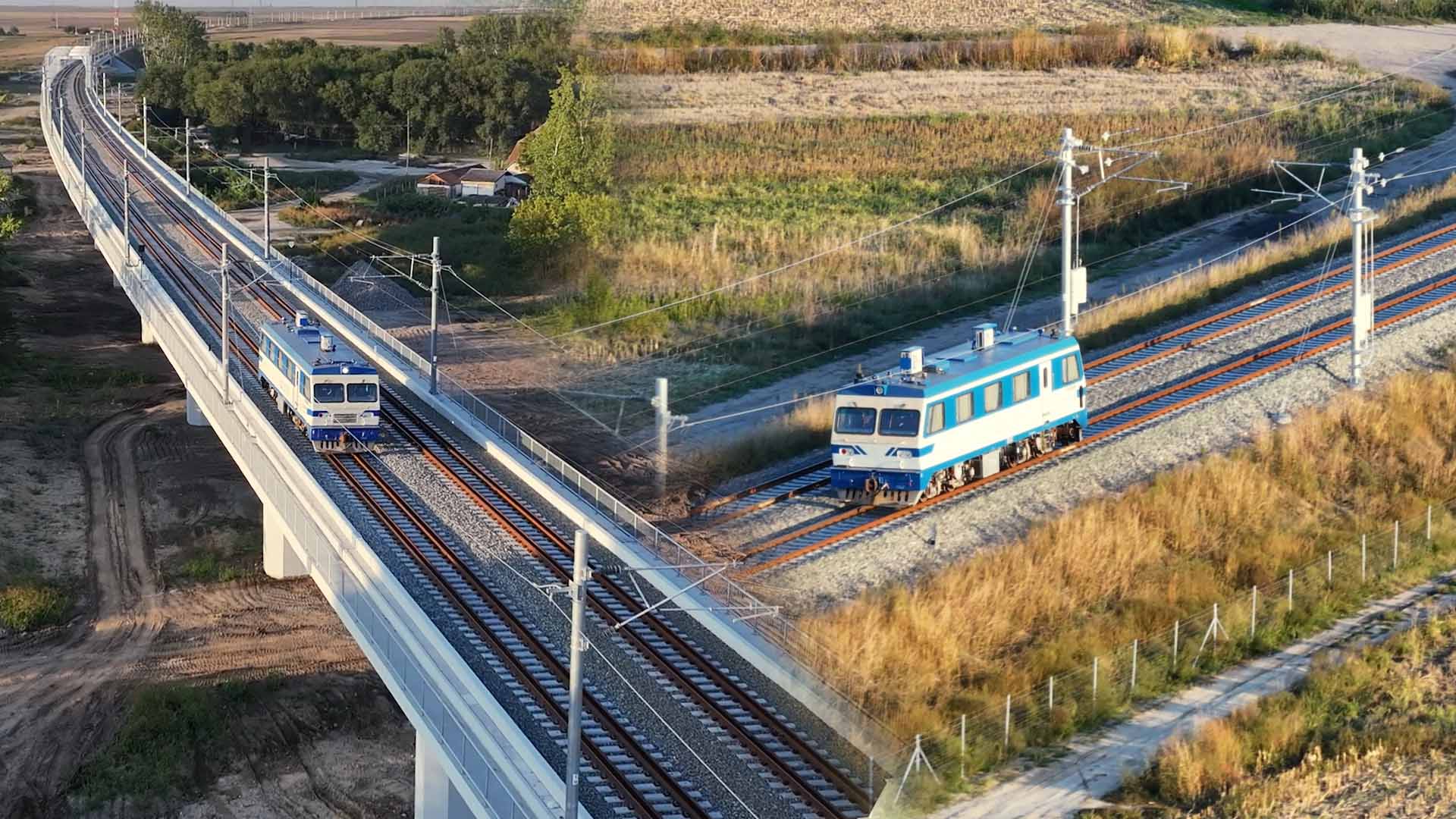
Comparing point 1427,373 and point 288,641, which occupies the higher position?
point 1427,373

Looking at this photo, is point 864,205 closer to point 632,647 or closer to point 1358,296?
point 1358,296

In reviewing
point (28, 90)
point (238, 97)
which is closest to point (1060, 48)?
point (238, 97)

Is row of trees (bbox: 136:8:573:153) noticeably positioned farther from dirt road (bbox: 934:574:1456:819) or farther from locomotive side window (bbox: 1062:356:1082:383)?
dirt road (bbox: 934:574:1456:819)

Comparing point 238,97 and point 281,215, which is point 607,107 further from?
point 238,97

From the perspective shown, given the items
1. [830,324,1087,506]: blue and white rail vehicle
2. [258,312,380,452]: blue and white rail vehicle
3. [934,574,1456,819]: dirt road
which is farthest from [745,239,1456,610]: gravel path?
[258,312,380,452]: blue and white rail vehicle

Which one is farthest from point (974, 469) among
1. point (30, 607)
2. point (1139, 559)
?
point (30, 607)

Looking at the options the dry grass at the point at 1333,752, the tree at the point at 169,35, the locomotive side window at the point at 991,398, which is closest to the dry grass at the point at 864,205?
the locomotive side window at the point at 991,398

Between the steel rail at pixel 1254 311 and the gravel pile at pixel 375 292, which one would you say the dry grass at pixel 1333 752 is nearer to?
the steel rail at pixel 1254 311
